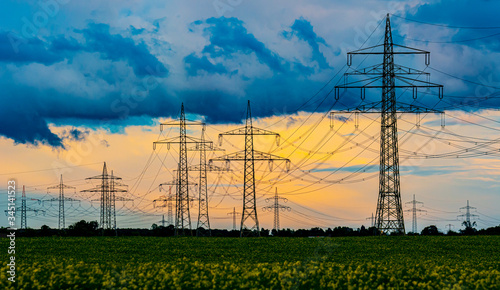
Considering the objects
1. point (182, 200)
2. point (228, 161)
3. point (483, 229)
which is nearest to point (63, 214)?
point (182, 200)

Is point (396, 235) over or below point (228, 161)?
below

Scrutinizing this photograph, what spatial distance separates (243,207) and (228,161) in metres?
10.6

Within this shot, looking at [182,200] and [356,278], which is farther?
[182,200]

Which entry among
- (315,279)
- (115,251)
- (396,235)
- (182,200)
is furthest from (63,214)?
(315,279)

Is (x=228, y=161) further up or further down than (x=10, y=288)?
further up

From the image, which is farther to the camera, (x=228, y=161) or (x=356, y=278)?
(x=228, y=161)

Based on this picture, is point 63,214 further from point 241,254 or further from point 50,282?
point 50,282

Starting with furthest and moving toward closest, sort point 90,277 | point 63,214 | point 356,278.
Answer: point 63,214 < point 356,278 < point 90,277

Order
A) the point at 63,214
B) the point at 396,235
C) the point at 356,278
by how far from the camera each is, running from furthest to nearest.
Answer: the point at 63,214 < the point at 396,235 < the point at 356,278

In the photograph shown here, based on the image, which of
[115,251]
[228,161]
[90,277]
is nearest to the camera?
[90,277]

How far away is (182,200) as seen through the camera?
303 feet

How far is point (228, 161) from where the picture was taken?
91.7m

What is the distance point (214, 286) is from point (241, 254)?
2775 centimetres

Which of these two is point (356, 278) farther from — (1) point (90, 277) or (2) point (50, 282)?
(2) point (50, 282)
